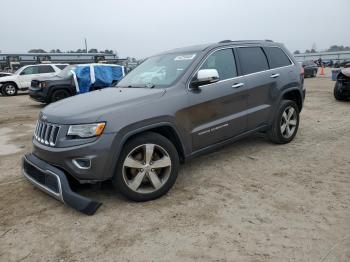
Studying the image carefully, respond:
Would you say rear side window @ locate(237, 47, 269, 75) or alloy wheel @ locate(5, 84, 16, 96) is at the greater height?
rear side window @ locate(237, 47, 269, 75)

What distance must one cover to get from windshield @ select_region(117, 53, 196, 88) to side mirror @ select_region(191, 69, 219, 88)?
233 millimetres

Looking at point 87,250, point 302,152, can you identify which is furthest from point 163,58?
point 87,250

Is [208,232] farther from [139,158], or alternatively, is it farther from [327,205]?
[327,205]

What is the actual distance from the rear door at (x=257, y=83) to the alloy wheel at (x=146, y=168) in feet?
5.63

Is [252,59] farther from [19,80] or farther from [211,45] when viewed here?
[19,80]

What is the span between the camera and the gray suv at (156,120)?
3.47 meters

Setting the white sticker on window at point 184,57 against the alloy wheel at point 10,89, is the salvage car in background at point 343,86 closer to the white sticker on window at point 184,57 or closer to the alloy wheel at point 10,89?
the white sticker on window at point 184,57

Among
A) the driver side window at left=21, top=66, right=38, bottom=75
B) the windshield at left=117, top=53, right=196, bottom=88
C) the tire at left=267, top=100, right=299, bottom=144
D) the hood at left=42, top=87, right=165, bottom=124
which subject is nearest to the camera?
the hood at left=42, top=87, right=165, bottom=124

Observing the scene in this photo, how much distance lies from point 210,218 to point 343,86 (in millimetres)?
8879

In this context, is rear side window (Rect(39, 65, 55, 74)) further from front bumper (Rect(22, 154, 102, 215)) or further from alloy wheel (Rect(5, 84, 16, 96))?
front bumper (Rect(22, 154, 102, 215))

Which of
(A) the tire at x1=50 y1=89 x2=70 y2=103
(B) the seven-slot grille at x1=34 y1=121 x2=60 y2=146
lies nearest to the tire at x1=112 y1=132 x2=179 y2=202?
(B) the seven-slot grille at x1=34 y1=121 x2=60 y2=146

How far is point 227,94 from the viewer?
4617mm

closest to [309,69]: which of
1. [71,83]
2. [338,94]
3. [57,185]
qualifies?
[338,94]

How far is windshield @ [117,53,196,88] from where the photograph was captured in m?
4.39
